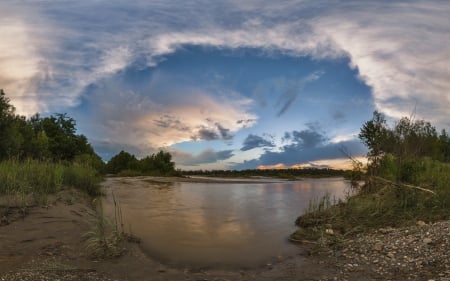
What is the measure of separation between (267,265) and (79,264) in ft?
15.0

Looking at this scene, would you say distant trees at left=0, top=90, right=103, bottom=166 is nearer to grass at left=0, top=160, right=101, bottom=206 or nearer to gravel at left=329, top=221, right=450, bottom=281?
grass at left=0, top=160, right=101, bottom=206

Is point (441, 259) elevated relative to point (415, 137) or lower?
lower

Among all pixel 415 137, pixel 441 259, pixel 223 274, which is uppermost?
pixel 415 137

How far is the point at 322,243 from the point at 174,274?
4412 mm

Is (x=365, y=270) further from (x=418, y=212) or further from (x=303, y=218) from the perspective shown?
(x=303, y=218)

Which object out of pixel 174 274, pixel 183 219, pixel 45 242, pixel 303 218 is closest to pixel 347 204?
pixel 303 218

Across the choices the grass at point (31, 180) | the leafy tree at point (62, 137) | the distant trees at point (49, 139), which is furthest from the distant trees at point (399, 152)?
the leafy tree at point (62, 137)

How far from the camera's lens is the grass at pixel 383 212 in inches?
506

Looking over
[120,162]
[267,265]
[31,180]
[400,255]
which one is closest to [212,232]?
[267,265]

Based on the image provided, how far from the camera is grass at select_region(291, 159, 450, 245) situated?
1284 centimetres

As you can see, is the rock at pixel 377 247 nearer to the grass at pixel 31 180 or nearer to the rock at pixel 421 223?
the rock at pixel 421 223

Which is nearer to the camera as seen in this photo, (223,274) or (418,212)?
(223,274)

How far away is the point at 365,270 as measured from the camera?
8.39 meters

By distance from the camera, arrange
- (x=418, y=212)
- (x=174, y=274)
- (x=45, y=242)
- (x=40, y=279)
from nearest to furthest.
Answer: (x=40, y=279) < (x=174, y=274) < (x=45, y=242) < (x=418, y=212)
